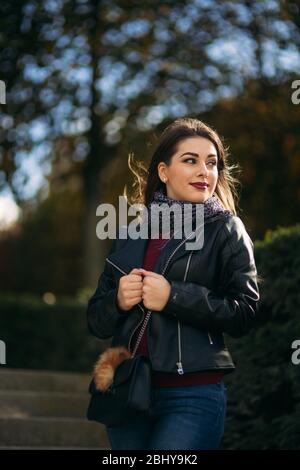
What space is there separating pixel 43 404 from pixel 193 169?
4.63 meters

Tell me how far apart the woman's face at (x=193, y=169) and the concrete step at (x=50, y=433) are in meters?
3.48

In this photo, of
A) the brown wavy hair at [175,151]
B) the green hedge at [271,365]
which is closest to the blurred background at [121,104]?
the green hedge at [271,365]

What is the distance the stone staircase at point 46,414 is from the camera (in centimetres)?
673

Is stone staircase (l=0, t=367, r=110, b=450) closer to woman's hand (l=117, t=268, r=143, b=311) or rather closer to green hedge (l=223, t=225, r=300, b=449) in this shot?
green hedge (l=223, t=225, r=300, b=449)

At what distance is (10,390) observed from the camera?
8.51m

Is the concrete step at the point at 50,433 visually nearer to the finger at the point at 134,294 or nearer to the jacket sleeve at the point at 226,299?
the finger at the point at 134,294

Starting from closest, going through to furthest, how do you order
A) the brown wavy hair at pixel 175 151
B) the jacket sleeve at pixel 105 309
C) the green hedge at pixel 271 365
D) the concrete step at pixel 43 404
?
the jacket sleeve at pixel 105 309, the brown wavy hair at pixel 175 151, the green hedge at pixel 271 365, the concrete step at pixel 43 404

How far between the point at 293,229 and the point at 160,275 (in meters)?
2.06

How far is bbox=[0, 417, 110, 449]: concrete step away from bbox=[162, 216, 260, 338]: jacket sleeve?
11.8 ft

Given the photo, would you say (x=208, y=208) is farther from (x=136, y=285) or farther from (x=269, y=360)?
(x=269, y=360)

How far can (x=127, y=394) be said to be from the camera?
134 inches

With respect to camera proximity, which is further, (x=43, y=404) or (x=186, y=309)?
(x=43, y=404)

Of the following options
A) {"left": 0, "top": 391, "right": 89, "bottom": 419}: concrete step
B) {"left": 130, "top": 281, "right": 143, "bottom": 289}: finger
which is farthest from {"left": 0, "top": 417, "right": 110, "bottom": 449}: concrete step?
{"left": 130, "top": 281, "right": 143, "bottom": 289}: finger

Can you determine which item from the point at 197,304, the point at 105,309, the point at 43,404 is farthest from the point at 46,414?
the point at 197,304
